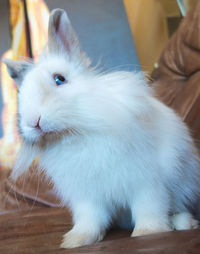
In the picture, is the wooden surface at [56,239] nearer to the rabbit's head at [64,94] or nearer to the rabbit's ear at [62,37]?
the rabbit's head at [64,94]

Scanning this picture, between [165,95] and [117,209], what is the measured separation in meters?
0.98

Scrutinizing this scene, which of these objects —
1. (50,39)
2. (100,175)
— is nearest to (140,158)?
(100,175)

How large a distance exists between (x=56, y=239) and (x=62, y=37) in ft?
2.04

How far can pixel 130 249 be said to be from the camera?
0.55 metres

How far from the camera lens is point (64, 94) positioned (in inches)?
30.2

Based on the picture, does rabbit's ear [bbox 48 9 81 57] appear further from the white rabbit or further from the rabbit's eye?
the rabbit's eye

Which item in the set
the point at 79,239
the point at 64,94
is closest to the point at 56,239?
the point at 79,239

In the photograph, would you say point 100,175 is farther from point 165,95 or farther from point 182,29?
point 182,29

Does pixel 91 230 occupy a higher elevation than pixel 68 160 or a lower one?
lower

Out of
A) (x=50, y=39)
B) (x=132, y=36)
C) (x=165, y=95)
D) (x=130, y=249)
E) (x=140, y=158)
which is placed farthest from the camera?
(x=132, y=36)

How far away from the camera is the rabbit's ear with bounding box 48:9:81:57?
888 mm

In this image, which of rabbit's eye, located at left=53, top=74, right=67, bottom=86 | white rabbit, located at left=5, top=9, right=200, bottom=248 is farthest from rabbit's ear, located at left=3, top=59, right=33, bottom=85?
rabbit's eye, located at left=53, top=74, right=67, bottom=86

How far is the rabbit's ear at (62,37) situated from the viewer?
89 cm

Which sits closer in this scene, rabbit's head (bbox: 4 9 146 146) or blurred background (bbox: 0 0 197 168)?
rabbit's head (bbox: 4 9 146 146)
